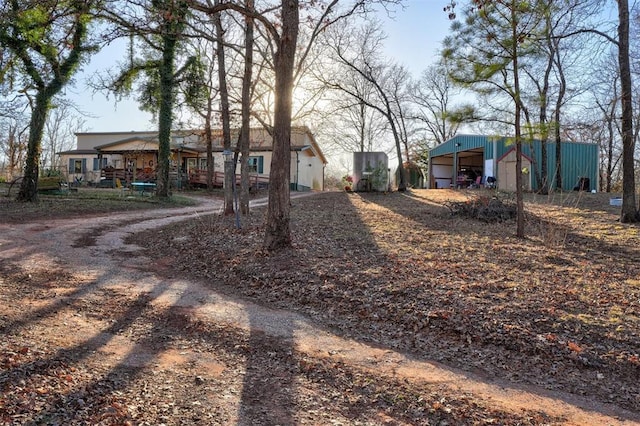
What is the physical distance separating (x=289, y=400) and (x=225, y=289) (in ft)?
11.0

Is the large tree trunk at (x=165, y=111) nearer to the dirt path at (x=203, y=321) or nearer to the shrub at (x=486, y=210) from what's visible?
the dirt path at (x=203, y=321)

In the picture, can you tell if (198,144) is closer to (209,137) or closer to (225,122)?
(209,137)

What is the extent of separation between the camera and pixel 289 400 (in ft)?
10.8

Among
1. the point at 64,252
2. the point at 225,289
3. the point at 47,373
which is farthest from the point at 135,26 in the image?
the point at 47,373

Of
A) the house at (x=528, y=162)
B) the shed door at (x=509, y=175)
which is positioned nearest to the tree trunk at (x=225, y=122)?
the house at (x=528, y=162)

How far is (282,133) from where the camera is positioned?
7621mm

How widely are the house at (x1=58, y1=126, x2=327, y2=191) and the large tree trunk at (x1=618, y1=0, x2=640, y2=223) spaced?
19897 mm

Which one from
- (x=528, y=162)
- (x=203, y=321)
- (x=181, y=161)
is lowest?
(x=203, y=321)

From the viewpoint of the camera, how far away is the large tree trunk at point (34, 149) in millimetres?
15336

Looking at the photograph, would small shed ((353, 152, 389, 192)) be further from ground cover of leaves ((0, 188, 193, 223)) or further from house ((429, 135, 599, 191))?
ground cover of leaves ((0, 188, 193, 223))

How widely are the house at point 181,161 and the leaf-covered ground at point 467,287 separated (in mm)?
20753

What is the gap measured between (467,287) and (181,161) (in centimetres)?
3152

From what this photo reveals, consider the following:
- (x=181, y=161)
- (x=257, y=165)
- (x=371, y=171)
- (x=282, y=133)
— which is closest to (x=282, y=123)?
(x=282, y=133)

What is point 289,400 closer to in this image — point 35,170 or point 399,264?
point 399,264
